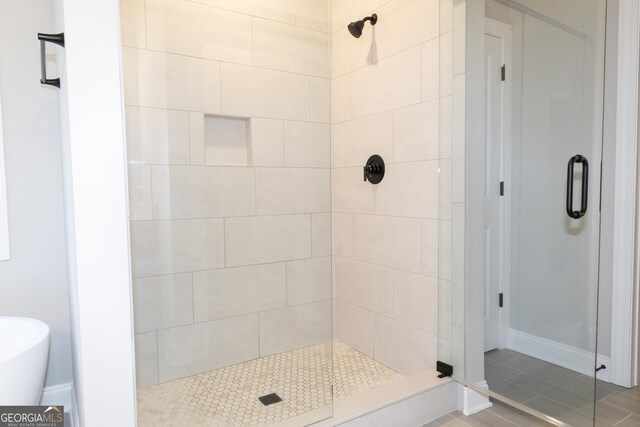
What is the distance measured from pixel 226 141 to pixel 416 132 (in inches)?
41.7

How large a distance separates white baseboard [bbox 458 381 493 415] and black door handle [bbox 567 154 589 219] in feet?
3.20

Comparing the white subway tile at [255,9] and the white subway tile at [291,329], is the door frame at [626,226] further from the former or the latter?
the white subway tile at [255,9]

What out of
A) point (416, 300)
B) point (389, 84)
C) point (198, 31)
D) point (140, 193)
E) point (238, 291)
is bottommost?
point (416, 300)

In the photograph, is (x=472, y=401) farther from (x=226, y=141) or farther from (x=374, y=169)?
(x=226, y=141)

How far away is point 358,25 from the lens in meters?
2.52

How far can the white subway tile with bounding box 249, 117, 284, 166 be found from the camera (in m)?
2.16

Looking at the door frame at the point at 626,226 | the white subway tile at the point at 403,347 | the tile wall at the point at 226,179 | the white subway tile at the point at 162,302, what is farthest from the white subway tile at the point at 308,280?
the door frame at the point at 626,226

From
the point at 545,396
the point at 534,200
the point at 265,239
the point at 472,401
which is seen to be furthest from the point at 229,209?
the point at 545,396

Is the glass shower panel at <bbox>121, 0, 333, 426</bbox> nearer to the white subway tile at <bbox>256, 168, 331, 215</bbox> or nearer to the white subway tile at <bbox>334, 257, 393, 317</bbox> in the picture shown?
the white subway tile at <bbox>256, 168, 331, 215</bbox>

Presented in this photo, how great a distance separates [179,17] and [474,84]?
1499mm

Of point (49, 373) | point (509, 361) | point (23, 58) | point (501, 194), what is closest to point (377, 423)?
point (509, 361)

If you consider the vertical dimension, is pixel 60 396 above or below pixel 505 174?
below

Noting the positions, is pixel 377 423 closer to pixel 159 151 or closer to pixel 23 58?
pixel 159 151

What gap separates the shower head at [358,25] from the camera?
8.09 feet
